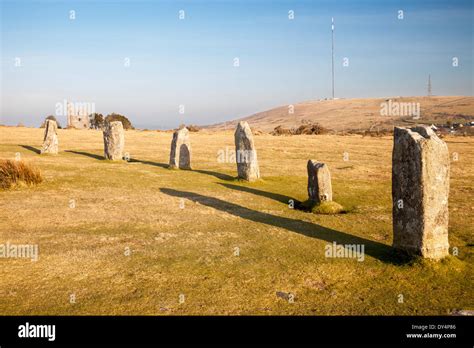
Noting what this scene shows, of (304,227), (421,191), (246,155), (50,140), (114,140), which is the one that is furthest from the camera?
(50,140)

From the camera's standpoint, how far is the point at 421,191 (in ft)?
26.9

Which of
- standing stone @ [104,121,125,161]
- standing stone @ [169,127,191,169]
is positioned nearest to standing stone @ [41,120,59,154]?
standing stone @ [104,121,125,161]

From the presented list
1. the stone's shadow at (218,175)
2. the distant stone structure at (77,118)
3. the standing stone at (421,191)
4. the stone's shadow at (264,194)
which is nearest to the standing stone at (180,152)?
the stone's shadow at (218,175)

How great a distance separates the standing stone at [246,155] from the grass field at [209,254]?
0.81m

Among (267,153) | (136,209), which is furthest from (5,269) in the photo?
(267,153)

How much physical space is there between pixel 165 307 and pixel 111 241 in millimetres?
3742

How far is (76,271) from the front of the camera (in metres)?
8.04

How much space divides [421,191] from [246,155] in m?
10.8

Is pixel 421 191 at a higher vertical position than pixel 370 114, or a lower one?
lower

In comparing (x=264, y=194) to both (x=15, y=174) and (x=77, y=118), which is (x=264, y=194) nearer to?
(x=15, y=174)

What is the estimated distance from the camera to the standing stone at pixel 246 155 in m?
18.1

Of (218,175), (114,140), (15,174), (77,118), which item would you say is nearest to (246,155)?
(218,175)
